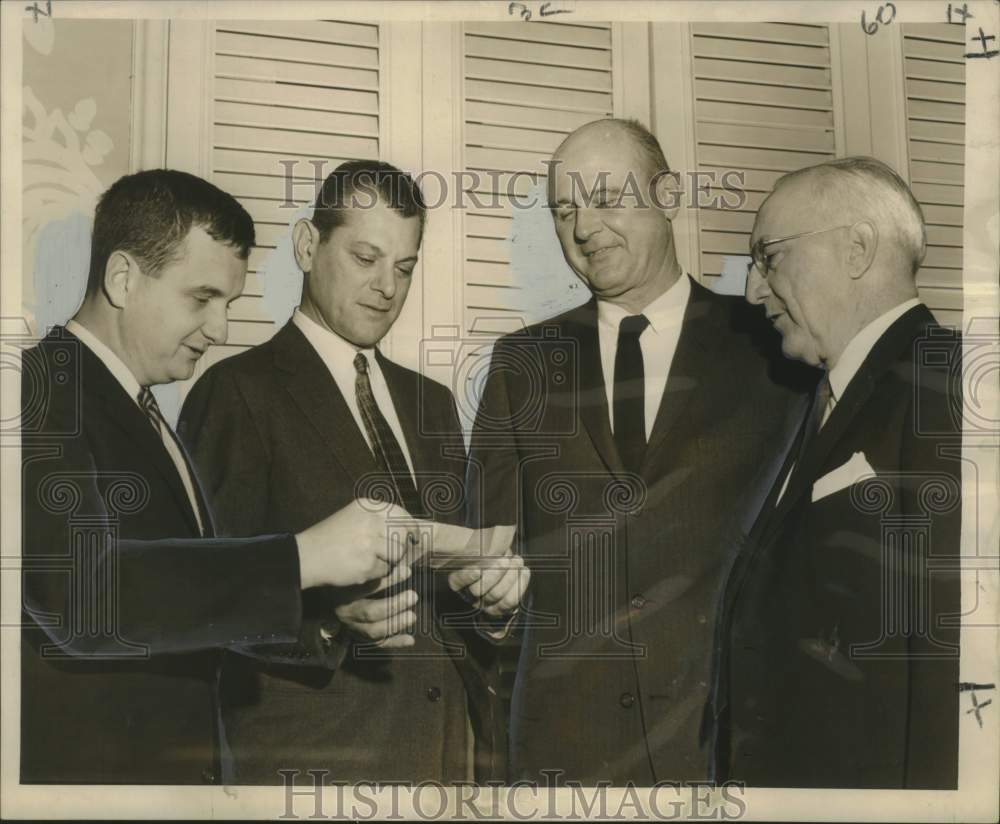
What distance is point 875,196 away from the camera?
3605 mm

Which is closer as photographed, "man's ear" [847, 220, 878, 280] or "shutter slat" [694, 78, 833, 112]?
"man's ear" [847, 220, 878, 280]

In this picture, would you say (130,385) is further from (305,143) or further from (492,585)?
(492,585)

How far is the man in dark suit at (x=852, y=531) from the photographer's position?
11.5 feet

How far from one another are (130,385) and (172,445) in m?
0.20

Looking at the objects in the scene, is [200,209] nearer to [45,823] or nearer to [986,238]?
[45,823]

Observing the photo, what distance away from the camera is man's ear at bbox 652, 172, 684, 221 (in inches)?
142

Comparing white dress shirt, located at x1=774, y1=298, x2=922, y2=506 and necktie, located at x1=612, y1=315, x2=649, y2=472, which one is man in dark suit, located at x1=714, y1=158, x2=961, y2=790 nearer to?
white dress shirt, located at x1=774, y1=298, x2=922, y2=506

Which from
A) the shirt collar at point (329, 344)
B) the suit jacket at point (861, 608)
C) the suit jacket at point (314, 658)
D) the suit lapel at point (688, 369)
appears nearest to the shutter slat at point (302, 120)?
the shirt collar at point (329, 344)

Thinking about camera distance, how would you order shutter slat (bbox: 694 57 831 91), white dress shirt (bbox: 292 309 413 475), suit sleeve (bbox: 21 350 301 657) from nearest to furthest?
suit sleeve (bbox: 21 350 301 657)
white dress shirt (bbox: 292 309 413 475)
shutter slat (bbox: 694 57 831 91)

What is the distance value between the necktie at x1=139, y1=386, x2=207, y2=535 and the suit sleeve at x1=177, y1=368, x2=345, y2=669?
27 mm

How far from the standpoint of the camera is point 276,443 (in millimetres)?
3527

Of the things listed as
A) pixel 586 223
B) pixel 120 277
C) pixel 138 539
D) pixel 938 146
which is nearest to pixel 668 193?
pixel 586 223

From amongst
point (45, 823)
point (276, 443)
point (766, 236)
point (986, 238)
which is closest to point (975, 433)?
point (986, 238)

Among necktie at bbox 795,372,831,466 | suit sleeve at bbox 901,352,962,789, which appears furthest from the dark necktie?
suit sleeve at bbox 901,352,962,789
